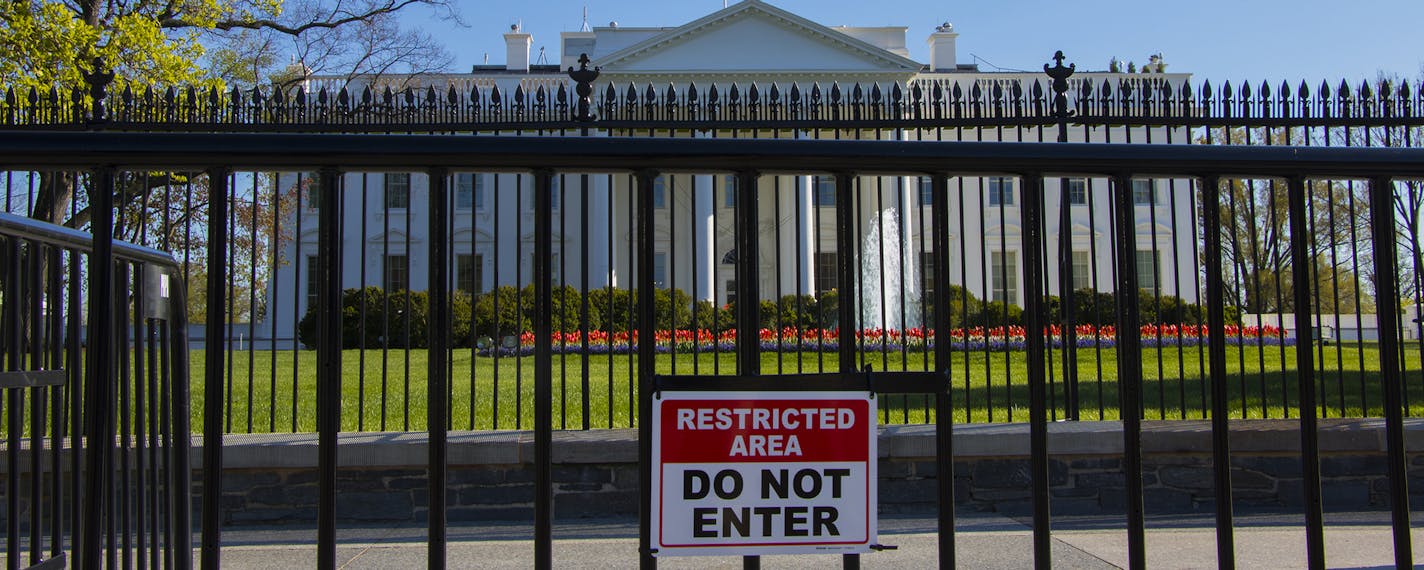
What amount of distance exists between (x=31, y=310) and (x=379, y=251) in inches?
1163

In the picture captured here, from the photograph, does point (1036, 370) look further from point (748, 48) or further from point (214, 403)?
point (748, 48)

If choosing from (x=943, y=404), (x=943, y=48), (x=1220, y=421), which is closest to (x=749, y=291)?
(x=943, y=404)

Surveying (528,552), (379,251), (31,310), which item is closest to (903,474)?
(528,552)

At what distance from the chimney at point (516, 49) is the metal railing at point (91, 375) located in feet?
153

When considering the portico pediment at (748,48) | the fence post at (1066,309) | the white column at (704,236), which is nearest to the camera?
the fence post at (1066,309)

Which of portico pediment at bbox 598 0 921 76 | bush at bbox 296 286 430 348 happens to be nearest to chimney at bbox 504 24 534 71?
portico pediment at bbox 598 0 921 76

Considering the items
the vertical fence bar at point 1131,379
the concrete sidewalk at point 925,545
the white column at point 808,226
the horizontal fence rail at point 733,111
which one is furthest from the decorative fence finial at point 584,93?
the vertical fence bar at point 1131,379

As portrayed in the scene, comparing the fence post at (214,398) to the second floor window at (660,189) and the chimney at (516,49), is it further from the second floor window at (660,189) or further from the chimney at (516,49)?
the chimney at (516,49)

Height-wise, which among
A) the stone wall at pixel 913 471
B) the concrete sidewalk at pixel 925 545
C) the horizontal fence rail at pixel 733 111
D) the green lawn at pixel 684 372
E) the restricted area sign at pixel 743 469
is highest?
the horizontal fence rail at pixel 733 111

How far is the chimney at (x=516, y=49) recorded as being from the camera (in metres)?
48.2

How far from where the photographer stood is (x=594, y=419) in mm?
7613

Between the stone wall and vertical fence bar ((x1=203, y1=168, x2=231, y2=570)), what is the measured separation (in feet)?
10.9

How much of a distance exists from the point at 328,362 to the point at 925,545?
349 centimetres

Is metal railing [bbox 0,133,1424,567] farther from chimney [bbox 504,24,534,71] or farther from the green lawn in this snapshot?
chimney [bbox 504,24,534,71]
